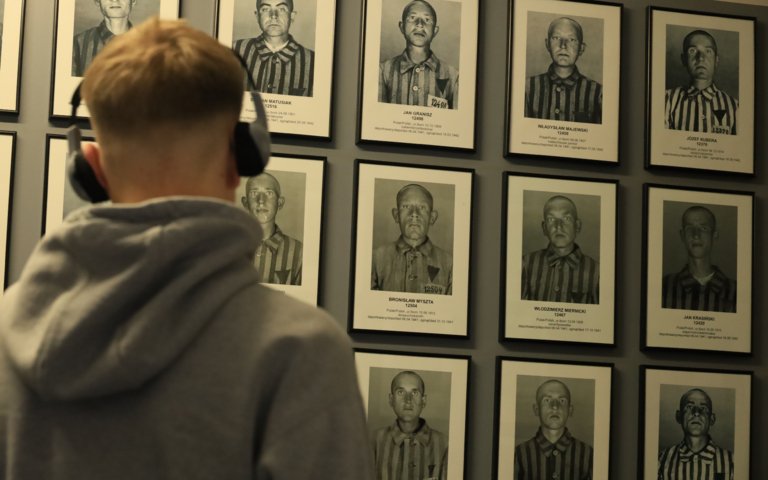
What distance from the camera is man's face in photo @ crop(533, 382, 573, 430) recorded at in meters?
3.34

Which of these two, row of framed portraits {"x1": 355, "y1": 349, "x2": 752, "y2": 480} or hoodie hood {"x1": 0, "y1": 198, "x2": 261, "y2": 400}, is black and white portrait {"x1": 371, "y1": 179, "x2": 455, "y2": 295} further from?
hoodie hood {"x1": 0, "y1": 198, "x2": 261, "y2": 400}

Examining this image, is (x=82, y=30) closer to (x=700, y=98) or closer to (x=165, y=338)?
(x=700, y=98)

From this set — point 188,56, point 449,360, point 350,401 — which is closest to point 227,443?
point 350,401

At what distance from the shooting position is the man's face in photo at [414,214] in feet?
10.8

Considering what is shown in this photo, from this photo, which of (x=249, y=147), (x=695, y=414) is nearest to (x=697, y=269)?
(x=695, y=414)

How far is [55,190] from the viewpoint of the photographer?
10.3 ft

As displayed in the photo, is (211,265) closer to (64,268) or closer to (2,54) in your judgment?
(64,268)

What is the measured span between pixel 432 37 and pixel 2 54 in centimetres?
133

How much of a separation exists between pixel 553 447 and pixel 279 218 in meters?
1.13

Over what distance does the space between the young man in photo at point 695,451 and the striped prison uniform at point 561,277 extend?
1.56 ft

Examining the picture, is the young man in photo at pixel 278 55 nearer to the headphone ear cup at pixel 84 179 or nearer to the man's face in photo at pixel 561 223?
the man's face in photo at pixel 561 223

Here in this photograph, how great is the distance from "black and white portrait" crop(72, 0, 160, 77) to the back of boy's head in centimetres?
216

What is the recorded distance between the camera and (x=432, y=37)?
3.41 metres

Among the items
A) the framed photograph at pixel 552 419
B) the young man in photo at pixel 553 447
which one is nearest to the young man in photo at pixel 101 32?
the framed photograph at pixel 552 419
